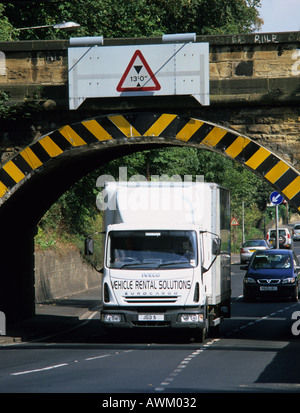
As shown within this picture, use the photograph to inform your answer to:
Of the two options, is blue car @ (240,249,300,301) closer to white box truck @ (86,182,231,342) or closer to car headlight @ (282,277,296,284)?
car headlight @ (282,277,296,284)

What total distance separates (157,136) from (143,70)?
1.31m

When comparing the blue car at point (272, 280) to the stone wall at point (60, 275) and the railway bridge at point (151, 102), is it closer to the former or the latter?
the stone wall at point (60, 275)

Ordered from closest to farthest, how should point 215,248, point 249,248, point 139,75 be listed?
point 215,248 → point 139,75 → point 249,248

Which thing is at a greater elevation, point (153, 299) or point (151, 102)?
point (151, 102)

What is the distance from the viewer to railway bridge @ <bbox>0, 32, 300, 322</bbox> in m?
16.5

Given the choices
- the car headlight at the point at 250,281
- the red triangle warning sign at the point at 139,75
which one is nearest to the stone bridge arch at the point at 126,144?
the red triangle warning sign at the point at 139,75

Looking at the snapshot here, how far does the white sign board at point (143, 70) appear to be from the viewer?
16500 mm

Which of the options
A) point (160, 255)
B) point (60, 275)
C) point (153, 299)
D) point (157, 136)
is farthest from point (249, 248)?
point (153, 299)

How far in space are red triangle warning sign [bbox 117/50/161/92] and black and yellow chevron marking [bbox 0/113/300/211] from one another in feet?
1.82

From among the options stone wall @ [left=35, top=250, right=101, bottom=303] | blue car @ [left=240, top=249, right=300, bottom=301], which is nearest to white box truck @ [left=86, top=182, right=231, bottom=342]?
blue car @ [left=240, top=249, right=300, bottom=301]

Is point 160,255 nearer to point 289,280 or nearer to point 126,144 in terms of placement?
point 126,144

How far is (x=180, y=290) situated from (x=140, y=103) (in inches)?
147

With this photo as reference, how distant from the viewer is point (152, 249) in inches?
655

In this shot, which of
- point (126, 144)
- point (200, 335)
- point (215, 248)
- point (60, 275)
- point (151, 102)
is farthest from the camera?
point (60, 275)
